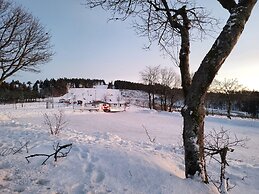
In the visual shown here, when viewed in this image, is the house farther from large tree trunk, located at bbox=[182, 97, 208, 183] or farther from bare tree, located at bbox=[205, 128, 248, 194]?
large tree trunk, located at bbox=[182, 97, 208, 183]

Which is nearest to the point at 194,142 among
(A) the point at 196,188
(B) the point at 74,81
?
(A) the point at 196,188

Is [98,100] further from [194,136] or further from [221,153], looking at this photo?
[194,136]

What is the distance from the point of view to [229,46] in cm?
430

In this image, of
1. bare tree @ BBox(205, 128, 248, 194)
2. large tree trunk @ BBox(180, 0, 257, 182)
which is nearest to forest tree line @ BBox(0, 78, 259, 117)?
bare tree @ BBox(205, 128, 248, 194)

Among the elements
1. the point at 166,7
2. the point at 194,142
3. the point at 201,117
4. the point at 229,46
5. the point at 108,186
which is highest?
the point at 166,7

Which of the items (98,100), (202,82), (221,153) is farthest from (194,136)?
(98,100)

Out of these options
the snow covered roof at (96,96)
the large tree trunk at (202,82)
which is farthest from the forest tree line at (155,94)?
the large tree trunk at (202,82)

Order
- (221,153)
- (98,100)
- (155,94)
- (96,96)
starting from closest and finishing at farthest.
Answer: (221,153) → (155,94) → (98,100) → (96,96)

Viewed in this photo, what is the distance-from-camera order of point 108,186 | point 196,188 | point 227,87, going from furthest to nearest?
point 227,87, point 108,186, point 196,188

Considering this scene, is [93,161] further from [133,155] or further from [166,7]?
[166,7]

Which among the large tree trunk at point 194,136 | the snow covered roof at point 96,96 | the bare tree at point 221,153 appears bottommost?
the bare tree at point 221,153

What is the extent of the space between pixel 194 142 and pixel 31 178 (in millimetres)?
2875

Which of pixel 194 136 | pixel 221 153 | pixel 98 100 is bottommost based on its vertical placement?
pixel 221 153

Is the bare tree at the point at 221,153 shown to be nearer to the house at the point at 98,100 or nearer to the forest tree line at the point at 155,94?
the house at the point at 98,100
